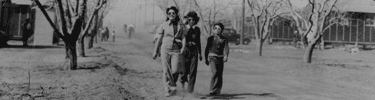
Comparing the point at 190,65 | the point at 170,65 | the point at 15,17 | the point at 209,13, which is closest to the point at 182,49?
the point at 170,65

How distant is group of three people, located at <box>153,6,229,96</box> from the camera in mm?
7434

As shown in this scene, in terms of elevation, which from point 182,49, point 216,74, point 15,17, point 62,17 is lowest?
point 216,74

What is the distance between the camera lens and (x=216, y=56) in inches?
311

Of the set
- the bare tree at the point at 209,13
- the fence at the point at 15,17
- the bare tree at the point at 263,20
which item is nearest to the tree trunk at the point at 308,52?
the bare tree at the point at 263,20

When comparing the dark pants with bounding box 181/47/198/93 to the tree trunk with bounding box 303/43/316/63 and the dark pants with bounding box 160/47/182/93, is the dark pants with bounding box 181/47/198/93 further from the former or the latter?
the tree trunk with bounding box 303/43/316/63

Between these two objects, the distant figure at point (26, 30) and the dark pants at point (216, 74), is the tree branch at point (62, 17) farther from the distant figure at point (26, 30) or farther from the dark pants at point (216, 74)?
the distant figure at point (26, 30)

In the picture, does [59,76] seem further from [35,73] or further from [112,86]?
[112,86]

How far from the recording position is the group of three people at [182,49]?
24.4ft

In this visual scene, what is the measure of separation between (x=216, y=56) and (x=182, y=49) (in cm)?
77

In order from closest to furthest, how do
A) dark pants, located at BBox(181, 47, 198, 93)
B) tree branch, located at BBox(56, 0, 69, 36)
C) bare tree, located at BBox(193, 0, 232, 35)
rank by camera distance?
dark pants, located at BBox(181, 47, 198, 93) → tree branch, located at BBox(56, 0, 69, 36) → bare tree, located at BBox(193, 0, 232, 35)

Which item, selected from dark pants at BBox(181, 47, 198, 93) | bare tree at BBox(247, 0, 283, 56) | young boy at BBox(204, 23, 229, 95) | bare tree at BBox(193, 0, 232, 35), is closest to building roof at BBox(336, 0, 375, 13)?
bare tree at BBox(193, 0, 232, 35)

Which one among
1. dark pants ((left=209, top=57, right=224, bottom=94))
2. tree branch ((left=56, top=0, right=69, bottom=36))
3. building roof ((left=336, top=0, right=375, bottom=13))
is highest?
building roof ((left=336, top=0, right=375, bottom=13))

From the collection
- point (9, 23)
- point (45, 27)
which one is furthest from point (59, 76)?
point (9, 23)

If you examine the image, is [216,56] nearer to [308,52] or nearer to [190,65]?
[190,65]
